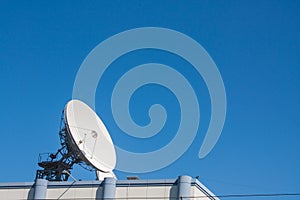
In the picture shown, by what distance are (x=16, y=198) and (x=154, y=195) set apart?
30.9ft

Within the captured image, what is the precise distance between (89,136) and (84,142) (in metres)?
1.01

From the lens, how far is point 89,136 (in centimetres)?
5031

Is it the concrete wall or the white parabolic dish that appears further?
the white parabolic dish

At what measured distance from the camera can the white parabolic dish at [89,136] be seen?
160 ft

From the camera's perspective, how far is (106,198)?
45750 mm

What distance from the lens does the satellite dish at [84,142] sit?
1924 inches

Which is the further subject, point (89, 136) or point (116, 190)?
point (89, 136)

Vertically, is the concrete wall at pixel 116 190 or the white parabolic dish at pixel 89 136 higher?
the white parabolic dish at pixel 89 136

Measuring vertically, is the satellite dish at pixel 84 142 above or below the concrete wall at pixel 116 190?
above

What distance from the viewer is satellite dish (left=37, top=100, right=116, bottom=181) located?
160 feet

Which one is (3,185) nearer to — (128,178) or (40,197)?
(40,197)

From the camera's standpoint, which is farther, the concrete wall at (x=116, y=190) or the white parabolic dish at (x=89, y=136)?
the white parabolic dish at (x=89, y=136)

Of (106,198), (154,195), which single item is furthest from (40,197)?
(154,195)

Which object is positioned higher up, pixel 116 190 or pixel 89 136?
pixel 89 136
